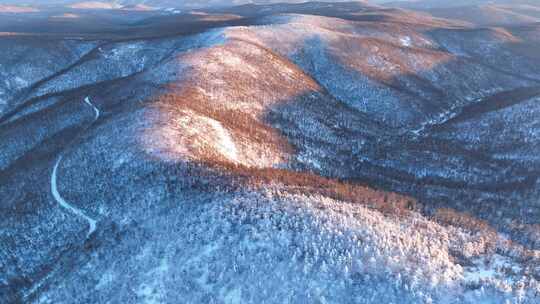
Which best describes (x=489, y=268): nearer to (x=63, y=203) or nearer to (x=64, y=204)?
(x=64, y=204)

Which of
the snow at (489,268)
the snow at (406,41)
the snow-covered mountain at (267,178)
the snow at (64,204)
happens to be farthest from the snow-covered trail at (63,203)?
the snow at (406,41)

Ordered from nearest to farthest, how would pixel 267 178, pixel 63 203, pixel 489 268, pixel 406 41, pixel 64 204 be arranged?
pixel 489 268 → pixel 267 178 → pixel 64 204 → pixel 63 203 → pixel 406 41

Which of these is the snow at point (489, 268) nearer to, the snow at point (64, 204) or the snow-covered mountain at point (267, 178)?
the snow-covered mountain at point (267, 178)

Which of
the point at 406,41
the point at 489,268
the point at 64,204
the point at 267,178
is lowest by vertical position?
the point at 489,268

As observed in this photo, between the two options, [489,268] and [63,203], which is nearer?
[489,268]

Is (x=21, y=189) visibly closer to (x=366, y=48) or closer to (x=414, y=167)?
(x=414, y=167)

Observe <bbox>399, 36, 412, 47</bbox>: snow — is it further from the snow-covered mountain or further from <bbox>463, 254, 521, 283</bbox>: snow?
<bbox>463, 254, 521, 283</bbox>: snow

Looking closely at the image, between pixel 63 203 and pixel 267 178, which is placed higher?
pixel 267 178

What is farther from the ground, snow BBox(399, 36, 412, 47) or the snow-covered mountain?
snow BBox(399, 36, 412, 47)

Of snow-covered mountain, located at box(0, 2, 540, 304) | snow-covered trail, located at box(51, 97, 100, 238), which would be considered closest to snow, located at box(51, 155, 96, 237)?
snow-covered trail, located at box(51, 97, 100, 238)

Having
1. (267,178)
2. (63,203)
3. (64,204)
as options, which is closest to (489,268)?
(267,178)

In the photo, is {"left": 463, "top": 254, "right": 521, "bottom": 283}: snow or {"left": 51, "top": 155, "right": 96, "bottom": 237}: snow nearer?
{"left": 463, "top": 254, "right": 521, "bottom": 283}: snow
